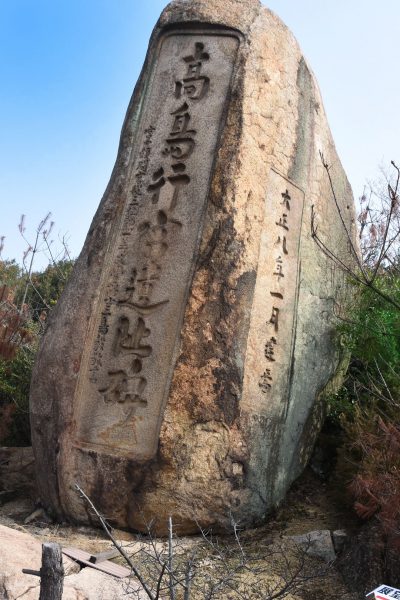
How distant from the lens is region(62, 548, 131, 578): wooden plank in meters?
3.63

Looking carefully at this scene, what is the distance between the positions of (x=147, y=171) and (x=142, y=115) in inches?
22.9

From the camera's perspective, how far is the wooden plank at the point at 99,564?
3.63 m

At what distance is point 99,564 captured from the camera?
3.73 meters

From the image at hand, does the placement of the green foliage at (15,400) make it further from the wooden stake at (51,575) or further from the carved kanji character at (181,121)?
the wooden stake at (51,575)

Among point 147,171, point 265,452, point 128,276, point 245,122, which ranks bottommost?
point 265,452

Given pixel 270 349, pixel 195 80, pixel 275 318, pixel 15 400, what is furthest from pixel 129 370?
pixel 15 400

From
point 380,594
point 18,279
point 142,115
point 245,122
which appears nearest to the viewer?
point 380,594

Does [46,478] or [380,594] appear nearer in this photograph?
[380,594]

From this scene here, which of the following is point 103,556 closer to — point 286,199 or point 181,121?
point 286,199

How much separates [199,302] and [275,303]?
652 mm

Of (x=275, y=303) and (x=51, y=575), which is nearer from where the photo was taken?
(x=51, y=575)

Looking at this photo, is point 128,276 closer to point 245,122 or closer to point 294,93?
point 245,122

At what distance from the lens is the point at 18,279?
1398 cm

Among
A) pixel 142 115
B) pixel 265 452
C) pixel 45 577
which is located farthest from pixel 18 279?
pixel 45 577
